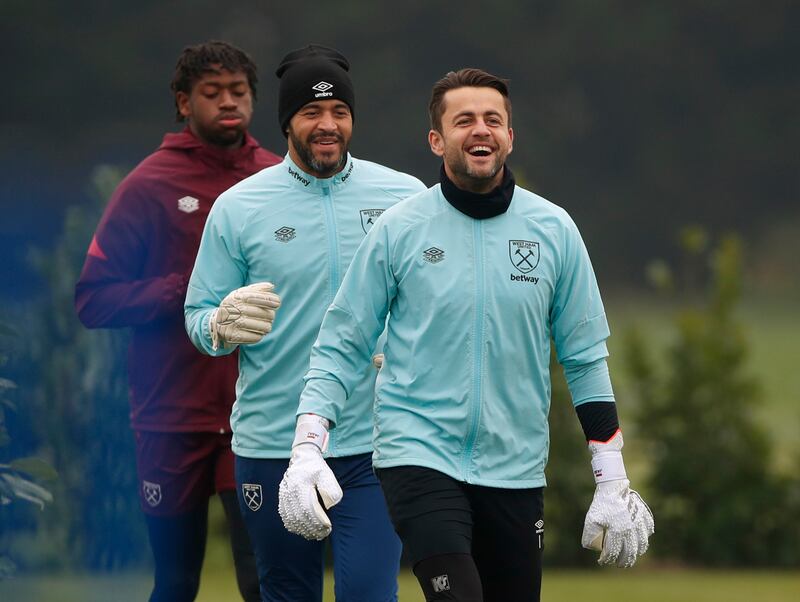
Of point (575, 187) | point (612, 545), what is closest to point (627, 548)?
point (612, 545)

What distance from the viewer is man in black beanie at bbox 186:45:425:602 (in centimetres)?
499

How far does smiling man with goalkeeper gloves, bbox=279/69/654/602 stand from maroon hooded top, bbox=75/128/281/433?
140 centimetres

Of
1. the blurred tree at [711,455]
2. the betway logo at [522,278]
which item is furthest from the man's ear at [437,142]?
the blurred tree at [711,455]

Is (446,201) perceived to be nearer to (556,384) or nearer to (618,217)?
(556,384)

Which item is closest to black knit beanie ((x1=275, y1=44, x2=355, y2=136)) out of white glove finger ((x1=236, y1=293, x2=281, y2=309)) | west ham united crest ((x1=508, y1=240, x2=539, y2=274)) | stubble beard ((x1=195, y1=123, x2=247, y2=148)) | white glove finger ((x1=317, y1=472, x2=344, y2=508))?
stubble beard ((x1=195, y1=123, x2=247, y2=148))

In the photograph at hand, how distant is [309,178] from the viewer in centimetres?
521

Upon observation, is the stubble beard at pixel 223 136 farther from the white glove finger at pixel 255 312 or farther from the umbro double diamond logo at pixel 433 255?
the umbro double diamond logo at pixel 433 255

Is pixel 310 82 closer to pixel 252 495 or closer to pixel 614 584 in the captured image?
pixel 252 495

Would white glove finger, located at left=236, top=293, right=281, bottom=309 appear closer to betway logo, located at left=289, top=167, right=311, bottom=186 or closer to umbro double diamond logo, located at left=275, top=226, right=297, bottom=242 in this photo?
umbro double diamond logo, located at left=275, top=226, right=297, bottom=242

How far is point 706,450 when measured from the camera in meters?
10.6

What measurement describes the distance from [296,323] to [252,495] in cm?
56

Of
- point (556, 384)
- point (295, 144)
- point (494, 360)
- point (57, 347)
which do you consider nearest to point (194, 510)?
point (295, 144)

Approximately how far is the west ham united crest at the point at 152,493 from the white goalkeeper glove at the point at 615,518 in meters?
2.02

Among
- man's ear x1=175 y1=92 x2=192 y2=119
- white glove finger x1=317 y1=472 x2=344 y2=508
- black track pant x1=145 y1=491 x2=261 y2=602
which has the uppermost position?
man's ear x1=175 y1=92 x2=192 y2=119
